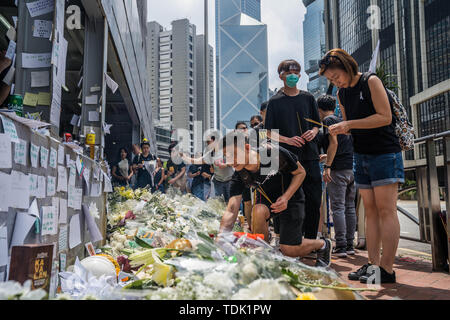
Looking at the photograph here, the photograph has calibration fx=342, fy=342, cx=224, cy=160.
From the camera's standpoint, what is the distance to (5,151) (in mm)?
1475

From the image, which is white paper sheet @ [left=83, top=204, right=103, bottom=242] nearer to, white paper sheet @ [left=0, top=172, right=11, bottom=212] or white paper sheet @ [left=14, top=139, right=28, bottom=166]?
white paper sheet @ [left=14, top=139, right=28, bottom=166]

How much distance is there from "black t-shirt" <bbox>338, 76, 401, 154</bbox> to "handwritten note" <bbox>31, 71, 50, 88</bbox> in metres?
2.66

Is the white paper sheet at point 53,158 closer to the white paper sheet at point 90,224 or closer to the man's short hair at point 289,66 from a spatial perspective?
the white paper sheet at point 90,224

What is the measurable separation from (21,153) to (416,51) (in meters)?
51.9

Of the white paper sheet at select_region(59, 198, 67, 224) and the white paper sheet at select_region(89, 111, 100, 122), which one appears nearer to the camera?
the white paper sheet at select_region(59, 198, 67, 224)

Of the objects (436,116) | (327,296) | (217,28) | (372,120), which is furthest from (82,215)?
(217,28)

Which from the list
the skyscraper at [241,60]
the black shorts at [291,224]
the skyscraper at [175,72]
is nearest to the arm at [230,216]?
the black shorts at [291,224]

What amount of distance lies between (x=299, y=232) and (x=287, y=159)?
2.03 feet

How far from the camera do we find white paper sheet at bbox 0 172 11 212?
1466 millimetres

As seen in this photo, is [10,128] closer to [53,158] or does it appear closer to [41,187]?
[41,187]

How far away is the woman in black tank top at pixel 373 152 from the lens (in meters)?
2.62

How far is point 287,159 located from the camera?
2881mm

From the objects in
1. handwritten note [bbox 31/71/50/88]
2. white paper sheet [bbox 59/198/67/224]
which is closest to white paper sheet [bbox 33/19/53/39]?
handwritten note [bbox 31/71/50/88]

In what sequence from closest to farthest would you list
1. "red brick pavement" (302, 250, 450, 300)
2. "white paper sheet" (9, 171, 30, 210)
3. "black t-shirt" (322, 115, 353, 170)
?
"white paper sheet" (9, 171, 30, 210) → "red brick pavement" (302, 250, 450, 300) → "black t-shirt" (322, 115, 353, 170)
